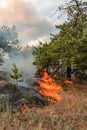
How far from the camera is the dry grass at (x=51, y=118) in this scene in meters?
14.6

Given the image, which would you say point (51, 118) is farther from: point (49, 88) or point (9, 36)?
point (9, 36)

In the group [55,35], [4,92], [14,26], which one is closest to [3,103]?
[4,92]

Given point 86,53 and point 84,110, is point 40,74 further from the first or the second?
point 84,110

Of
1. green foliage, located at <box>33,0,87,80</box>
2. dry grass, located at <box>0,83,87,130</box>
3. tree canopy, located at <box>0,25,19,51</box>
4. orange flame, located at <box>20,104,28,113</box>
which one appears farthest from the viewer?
tree canopy, located at <box>0,25,19,51</box>

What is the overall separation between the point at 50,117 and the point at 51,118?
0.74 feet

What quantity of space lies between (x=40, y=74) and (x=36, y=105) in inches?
365

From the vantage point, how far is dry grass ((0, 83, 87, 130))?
14.6 m

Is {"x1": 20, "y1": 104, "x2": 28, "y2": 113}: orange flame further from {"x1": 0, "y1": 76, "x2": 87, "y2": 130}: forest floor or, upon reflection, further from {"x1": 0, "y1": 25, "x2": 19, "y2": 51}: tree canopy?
{"x1": 0, "y1": 25, "x2": 19, "y2": 51}: tree canopy

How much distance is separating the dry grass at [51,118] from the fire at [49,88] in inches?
86.9

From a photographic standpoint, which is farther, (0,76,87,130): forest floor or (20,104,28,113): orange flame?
(20,104,28,113): orange flame

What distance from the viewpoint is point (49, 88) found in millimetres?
23969

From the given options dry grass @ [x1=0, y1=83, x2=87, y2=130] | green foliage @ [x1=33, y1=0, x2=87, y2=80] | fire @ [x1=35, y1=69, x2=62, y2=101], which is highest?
green foliage @ [x1=33, y1=0, x2=87, y2=80]

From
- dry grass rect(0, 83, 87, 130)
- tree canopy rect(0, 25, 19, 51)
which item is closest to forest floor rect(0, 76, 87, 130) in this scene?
dry grass rect(0, 83, 87, 130)

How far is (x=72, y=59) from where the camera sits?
2106 cm
